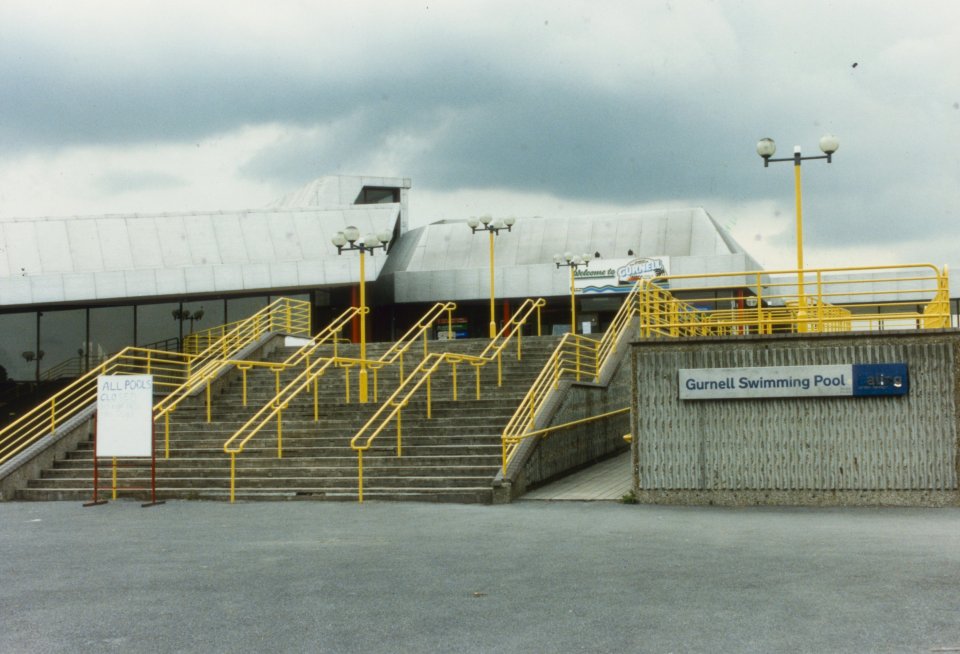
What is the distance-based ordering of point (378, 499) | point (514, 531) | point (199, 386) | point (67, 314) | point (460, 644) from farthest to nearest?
point (67, 314) < point (199, 386) < point (378, 499) < point (514, 531) < point (460, 644)

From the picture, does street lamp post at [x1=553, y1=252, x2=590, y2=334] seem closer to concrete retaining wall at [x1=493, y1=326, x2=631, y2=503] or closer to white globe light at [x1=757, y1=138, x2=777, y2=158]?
concrete retaining wall at [x1=493, y1=326, x2=631, y2=503]

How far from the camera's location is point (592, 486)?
54.1 feet

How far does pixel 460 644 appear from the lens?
618 cm

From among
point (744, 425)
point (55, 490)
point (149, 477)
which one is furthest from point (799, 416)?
point (55, 490)

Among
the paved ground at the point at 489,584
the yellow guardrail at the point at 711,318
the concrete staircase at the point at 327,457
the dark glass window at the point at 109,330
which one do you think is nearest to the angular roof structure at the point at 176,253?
the dark glass window at the point at 109,330

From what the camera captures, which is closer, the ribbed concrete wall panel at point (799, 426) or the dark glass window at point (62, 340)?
the ribbed concrete wall panel at point (799, 426)

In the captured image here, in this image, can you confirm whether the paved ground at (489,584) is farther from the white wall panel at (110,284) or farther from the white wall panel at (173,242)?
the white wall panel at (173,242)

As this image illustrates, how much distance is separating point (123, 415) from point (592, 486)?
7580mm

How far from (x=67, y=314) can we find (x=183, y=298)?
3652mm

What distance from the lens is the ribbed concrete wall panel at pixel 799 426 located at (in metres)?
14.3

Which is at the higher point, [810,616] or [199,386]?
[199,386]

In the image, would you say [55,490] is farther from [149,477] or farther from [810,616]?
[810,616]

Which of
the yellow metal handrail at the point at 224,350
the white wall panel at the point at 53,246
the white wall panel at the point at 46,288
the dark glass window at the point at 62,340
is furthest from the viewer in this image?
the dark glass window at the point at 62,340

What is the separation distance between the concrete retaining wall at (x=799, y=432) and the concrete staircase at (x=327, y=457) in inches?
112
